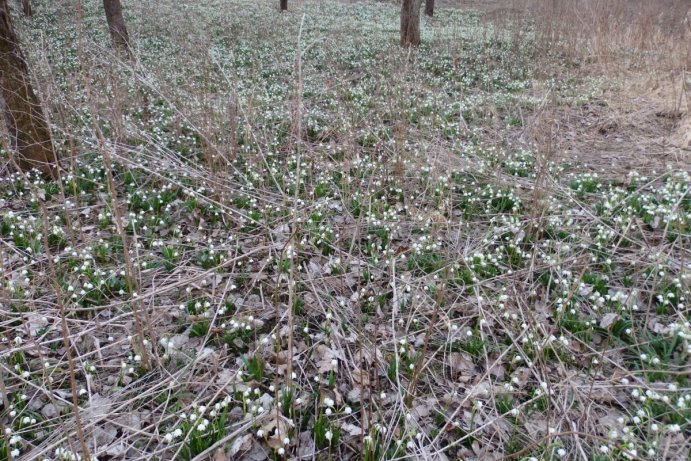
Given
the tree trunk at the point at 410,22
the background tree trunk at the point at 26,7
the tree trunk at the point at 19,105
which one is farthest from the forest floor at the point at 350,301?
the background tree trunk at the point at 26,7

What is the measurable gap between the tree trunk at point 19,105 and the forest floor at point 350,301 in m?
0.35

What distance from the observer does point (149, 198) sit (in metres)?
4.87

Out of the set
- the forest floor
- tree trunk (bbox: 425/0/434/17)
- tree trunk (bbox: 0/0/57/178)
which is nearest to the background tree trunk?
the forest floor

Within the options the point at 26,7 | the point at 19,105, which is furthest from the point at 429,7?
the point at 19,105

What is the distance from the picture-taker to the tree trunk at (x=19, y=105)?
15.1 ft

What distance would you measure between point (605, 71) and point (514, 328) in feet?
30.4

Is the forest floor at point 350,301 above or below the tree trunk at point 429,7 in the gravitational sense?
below

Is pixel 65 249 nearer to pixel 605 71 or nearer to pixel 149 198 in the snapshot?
pixel 149 198

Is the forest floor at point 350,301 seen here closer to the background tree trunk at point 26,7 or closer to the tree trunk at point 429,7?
the background tree trunk at point 26,7

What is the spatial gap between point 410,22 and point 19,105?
11124mm

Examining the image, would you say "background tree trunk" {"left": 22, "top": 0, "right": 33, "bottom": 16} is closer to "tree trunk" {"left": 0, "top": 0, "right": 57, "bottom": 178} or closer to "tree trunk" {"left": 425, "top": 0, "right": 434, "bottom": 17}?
"tree trunk" {"left": 0, "top": 0, "right": 57, "bottom": 178}

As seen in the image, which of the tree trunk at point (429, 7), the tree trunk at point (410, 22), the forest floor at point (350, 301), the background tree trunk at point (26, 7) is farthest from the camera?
the tree trunk at point (429, 7)

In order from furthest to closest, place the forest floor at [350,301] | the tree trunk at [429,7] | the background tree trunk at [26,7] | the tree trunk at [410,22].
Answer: the tree trunk at [429,7]
the background tree trunk at [26,7]
the tree trunk at [410,22]
the forest floor at [350,301]

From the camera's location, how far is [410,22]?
13328mm
